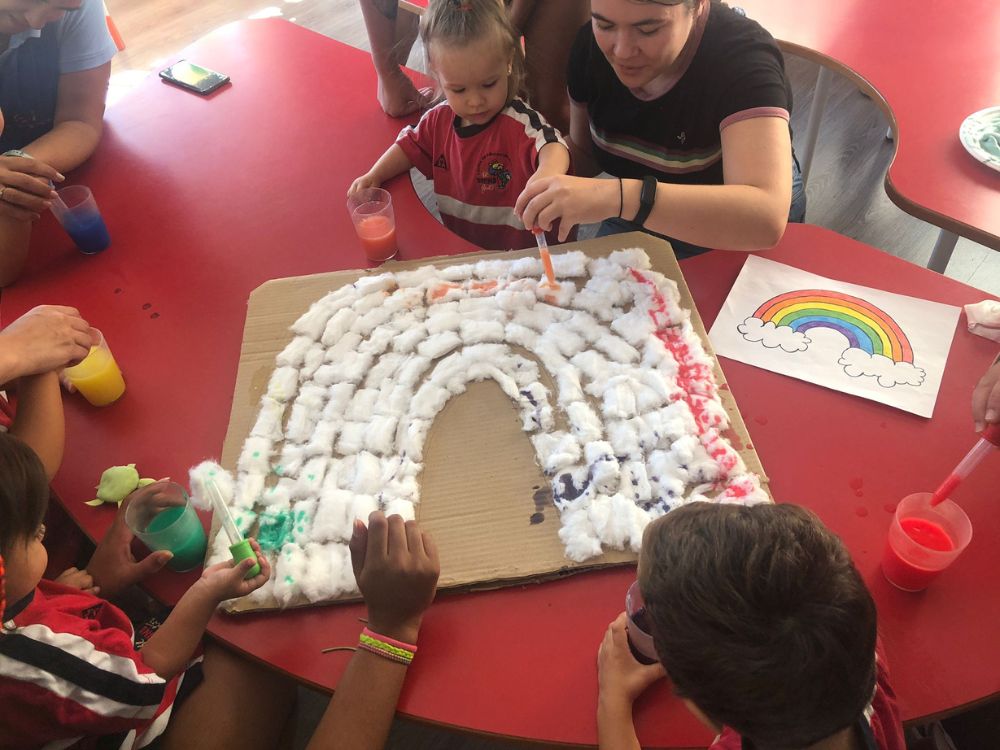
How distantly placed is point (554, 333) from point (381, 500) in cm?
38

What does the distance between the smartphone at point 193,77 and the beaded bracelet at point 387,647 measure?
1472 millimetres

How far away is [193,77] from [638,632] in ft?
5.61

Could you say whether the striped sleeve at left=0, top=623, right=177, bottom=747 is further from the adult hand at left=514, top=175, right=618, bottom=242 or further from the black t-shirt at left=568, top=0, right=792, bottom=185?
the black t-shirt at left=568, top=0, right=792, bottom=185

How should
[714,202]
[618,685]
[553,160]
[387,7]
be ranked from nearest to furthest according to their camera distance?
[618,685], [714,202], [553,160], [387,7]

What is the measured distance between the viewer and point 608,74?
1387 mm

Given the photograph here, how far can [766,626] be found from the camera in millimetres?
570

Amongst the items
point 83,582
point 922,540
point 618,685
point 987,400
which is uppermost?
point 987,400

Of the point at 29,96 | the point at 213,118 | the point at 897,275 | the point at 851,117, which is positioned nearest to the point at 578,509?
the point at 897,275

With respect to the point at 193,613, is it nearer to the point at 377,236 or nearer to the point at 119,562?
the point at 119,562

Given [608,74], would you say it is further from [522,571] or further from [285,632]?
[285,632]

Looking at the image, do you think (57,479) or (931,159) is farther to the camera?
(931,159)

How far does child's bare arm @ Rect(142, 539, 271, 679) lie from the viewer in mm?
838

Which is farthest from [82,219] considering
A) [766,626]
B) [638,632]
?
[766,626]

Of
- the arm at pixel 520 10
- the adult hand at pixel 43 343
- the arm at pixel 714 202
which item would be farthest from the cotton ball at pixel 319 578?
the arm at pixel 520 10
